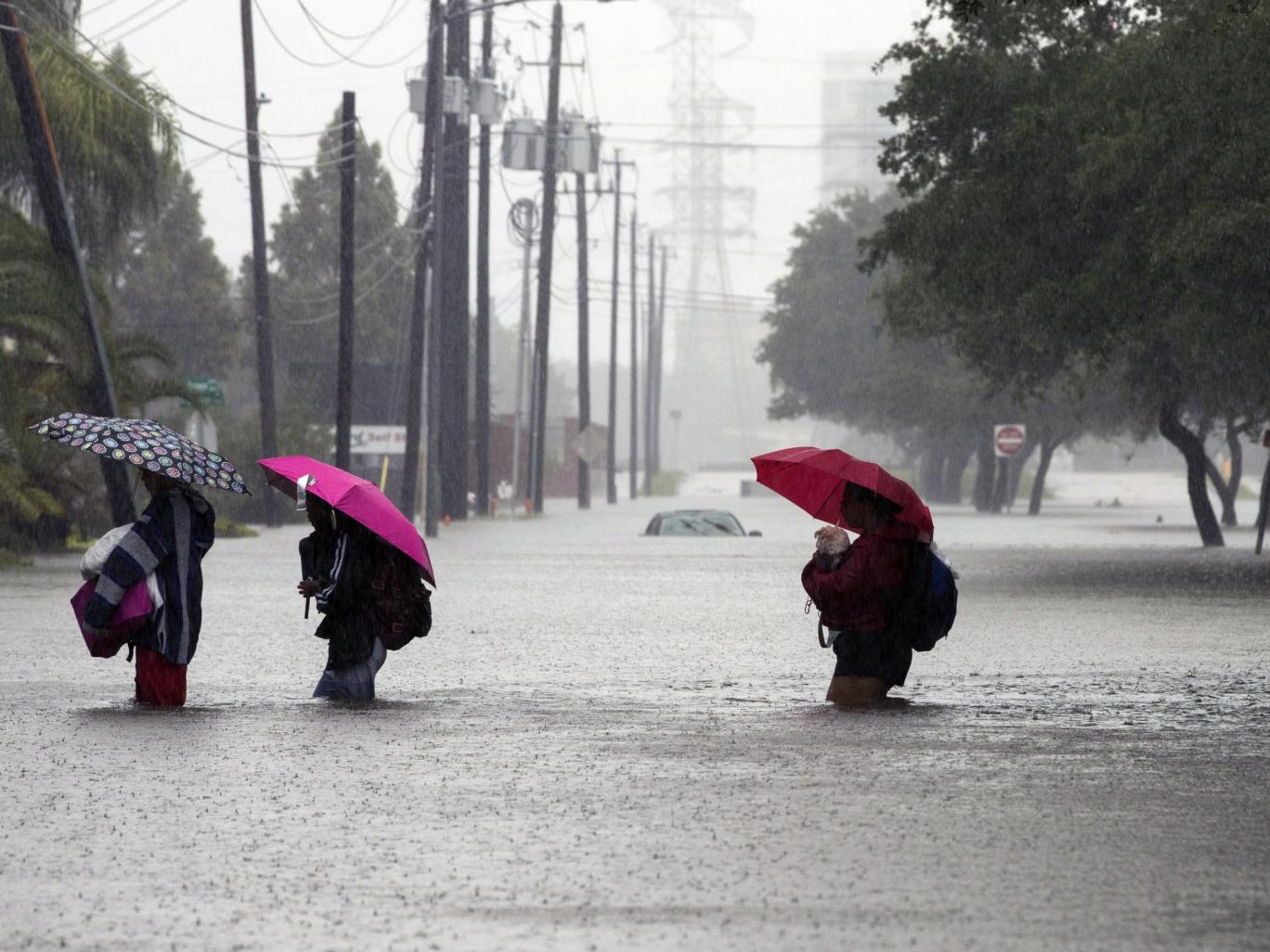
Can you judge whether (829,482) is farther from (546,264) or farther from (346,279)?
(546,264)

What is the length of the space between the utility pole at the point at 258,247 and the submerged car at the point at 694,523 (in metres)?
7.70

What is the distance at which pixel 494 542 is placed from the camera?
43.9 m

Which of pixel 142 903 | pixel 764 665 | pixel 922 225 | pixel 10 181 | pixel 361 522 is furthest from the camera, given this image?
pixel 10 181

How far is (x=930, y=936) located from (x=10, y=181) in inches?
1387

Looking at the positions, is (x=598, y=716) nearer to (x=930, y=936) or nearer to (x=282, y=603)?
(x=930, y=936)

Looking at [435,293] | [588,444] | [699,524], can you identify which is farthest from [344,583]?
[588,444]

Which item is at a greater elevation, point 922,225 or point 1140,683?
point 922,225

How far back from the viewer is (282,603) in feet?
80.3

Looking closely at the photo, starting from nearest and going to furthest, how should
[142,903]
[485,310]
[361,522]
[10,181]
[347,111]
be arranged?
[142,903] < [361,522] < [10,181] < [347,111] < [485,310]

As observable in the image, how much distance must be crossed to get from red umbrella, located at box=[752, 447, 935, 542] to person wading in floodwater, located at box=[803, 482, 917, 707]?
74 millimetres

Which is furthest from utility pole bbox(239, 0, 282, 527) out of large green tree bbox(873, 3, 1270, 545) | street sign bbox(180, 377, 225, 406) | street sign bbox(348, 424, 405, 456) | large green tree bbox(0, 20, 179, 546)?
large green tree bbox(873, 3, 1270, 545)

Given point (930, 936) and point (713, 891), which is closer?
point (930, 936)

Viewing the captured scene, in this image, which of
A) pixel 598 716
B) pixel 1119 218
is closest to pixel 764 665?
pixel 598 716

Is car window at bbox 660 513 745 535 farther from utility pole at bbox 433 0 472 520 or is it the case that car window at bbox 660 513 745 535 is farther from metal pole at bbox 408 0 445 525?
utility pole at bbox 433 0 472 520
